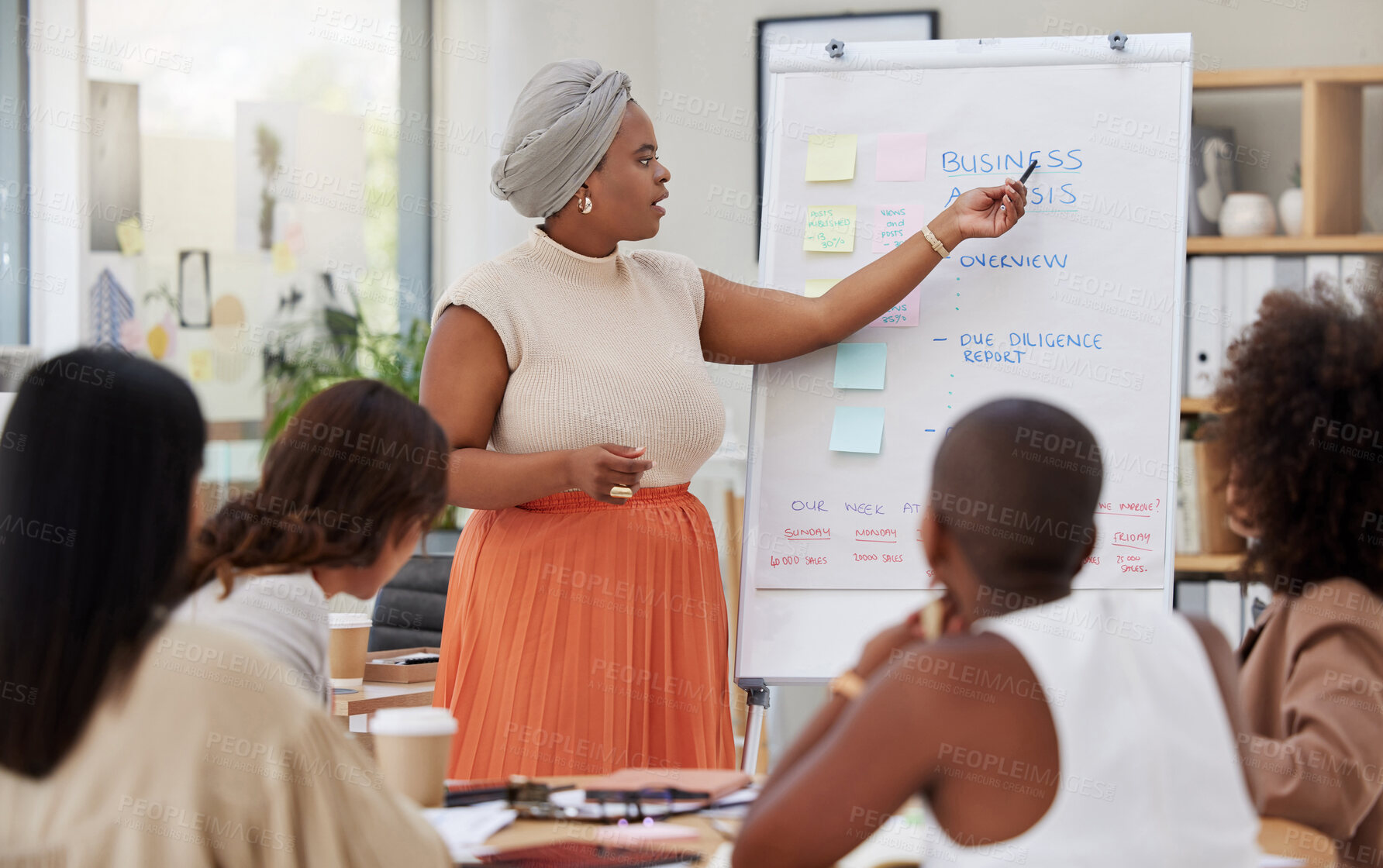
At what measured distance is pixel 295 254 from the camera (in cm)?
363

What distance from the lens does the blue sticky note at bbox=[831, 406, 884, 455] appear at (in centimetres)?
209

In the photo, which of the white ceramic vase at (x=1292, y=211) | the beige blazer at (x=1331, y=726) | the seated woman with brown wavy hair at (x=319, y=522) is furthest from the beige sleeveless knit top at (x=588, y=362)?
the white ceramic vase at (x=1292, y=211)

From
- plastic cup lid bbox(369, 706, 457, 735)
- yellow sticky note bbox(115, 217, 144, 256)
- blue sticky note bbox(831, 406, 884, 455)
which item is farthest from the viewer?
yellow sticky note bbox(115, 217, 144, 256)

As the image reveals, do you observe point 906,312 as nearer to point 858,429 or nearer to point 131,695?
point 858,429

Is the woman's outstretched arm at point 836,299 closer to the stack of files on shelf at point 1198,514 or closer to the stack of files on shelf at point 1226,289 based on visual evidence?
the stack of files on shelf at point 1226,289

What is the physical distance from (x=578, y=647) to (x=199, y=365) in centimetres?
212

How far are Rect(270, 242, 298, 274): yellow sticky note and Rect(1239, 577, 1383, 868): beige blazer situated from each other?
3.10 meters

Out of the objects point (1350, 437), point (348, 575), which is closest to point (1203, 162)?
point (1350, 437)

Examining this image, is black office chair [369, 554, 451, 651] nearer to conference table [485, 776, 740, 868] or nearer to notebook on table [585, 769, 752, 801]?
notebook on table [585, 769, 752, 801]

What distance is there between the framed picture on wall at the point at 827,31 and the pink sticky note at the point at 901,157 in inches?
44.3

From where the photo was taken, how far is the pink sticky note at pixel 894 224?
2.14 m

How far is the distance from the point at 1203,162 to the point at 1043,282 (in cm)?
120

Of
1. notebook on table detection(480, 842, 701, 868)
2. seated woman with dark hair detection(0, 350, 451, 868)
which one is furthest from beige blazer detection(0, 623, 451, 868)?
notebook on table detection(480, 842, 701, 868)

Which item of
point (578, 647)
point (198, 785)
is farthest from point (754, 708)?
point (198, 785)
